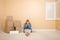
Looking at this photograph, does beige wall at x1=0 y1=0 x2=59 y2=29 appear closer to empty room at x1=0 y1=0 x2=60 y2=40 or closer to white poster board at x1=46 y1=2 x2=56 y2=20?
empty room at x1=0 y1=0 x2=60 y2=40

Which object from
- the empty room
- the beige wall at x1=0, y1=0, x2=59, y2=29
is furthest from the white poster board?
the beige wall at x1=0, y1=0, x2=59, y2=29

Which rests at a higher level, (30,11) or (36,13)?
(30,11)

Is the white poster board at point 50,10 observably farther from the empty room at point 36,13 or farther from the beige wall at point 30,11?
the beige wall at point 30,11

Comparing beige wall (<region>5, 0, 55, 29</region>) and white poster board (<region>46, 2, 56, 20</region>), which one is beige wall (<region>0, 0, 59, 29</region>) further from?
white poster board (<region>46, 2, 56, 20</region>)

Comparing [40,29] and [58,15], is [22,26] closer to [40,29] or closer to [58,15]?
[40,29]

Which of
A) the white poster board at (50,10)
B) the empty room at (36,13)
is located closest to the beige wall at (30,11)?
the empty room at (36,13)

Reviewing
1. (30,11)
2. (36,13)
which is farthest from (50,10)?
(30,11)

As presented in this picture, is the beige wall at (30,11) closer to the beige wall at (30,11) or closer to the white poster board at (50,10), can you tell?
the beige wall at (30,11)

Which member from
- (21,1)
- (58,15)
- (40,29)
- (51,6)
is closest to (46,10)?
(51,6)

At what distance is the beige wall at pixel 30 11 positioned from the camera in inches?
193

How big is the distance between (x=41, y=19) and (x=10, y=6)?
1.61 metres

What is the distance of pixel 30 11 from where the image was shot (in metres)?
4.98

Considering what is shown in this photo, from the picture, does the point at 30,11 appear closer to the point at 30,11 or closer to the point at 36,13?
the point at 30,11

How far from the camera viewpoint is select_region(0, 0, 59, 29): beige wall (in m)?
4.90
